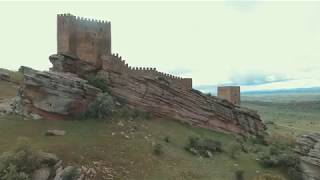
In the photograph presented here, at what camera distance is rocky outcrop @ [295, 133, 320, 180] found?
126 ft

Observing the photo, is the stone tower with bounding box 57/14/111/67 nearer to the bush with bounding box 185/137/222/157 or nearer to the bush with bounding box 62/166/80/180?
the bush with bounding box 185/137/222/157

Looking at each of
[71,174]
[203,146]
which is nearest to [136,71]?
[203,146]

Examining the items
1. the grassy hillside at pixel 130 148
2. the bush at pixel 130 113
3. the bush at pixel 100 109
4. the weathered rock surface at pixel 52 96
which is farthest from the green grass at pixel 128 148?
the weathered rock surface at pixel 52 96

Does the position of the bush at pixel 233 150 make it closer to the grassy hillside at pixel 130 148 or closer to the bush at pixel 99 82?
the grassy hillside at pixel 130 148

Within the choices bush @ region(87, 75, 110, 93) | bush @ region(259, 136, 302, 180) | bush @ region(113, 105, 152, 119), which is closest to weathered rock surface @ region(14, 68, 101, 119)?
bush @ region(87, 75, 110, 93)

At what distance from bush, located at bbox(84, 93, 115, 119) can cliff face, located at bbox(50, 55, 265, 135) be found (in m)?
3.89

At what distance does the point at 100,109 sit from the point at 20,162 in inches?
498

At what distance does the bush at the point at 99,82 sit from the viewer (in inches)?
1839

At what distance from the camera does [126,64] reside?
160ft

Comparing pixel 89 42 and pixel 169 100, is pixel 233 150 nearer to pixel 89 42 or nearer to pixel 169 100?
pixel 169 100

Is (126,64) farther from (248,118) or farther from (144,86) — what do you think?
(248,118)

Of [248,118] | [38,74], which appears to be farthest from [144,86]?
[248,118]

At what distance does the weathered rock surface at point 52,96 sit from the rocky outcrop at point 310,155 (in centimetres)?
1990

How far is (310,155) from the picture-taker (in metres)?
39.8
